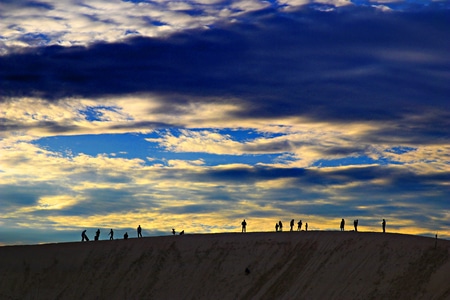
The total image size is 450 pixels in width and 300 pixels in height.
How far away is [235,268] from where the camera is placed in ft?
214

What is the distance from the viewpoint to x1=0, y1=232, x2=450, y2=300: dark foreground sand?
55.5 metres

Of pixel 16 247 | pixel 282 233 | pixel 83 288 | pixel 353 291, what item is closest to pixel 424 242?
pixel 353 291

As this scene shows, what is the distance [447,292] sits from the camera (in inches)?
1996

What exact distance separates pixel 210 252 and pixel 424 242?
64.6 feet

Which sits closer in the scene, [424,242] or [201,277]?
[424,242]

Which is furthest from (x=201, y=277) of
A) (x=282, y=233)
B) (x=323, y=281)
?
(x=323, y=281)

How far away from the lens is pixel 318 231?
66.1m

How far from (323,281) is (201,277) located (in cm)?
1228

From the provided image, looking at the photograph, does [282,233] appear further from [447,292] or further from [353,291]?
[447,292]

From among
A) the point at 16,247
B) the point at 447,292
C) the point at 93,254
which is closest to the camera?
the point at 447,292

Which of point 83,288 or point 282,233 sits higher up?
point 282,233

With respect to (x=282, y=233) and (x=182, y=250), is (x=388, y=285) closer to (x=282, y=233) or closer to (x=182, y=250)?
(x=282, y=233)

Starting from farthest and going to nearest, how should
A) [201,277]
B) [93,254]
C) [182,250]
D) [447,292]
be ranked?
[93,254] → [182,250] → [201,277] → [447,292]

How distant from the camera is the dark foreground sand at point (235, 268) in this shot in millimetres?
55531
